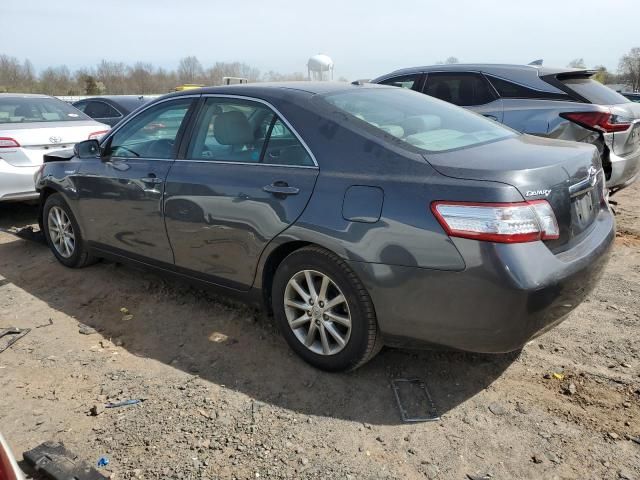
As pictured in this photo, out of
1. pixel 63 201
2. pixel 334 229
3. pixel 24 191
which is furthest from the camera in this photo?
pixel 24 191

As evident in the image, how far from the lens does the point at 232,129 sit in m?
3.58

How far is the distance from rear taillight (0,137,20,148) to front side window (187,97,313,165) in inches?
144

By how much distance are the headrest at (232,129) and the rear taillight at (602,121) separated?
375 cm

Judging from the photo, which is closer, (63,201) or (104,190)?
(104,190)

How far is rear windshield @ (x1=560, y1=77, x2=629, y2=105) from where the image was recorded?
5.72m

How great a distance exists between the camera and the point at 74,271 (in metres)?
4.99

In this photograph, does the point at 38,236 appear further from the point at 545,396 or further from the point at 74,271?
the point at 545,396

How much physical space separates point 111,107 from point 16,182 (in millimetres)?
5581

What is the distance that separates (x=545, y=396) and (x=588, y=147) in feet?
4.84

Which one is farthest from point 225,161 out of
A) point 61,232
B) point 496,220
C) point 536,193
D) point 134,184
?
point 61,232

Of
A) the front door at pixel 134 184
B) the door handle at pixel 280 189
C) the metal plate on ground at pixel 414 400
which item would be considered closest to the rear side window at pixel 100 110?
the front door at pixel 134 184

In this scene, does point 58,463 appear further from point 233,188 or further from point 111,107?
point 111,107

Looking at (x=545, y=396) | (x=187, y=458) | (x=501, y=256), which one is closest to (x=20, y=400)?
(x=187, y=458)

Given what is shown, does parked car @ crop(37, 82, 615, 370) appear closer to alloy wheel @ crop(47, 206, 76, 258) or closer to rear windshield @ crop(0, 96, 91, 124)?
alloy wheel @ crop(47, 206, 76, 258)
